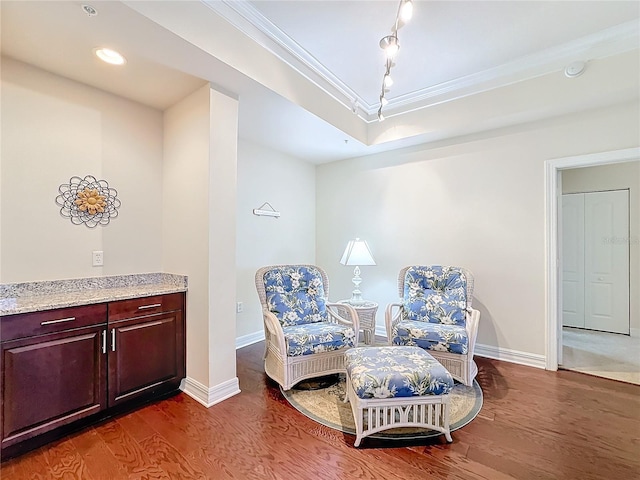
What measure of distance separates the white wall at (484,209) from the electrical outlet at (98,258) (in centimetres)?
295

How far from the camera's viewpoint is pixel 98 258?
2.49 m

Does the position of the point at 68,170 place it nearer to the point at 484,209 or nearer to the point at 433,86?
the point at 433,86

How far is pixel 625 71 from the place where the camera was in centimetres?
247

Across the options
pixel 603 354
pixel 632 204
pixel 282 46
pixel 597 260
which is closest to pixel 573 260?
pixel 597 260

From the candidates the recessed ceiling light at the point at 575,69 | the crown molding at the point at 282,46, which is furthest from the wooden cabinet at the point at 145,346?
the recessed ceiling light at the point at 575,69

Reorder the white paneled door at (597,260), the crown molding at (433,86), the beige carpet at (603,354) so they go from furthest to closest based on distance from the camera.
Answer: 1. the white paneled door at (597,260)
2. the beige carpet at (603,354)
3. the crown molding at (433,86)

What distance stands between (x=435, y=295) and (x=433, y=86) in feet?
7.31

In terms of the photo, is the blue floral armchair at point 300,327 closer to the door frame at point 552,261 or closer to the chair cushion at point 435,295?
the chair cushion at point 435,295

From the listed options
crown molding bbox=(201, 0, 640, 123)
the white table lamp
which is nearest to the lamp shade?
the white table lamp

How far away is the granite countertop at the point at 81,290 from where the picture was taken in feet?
6.15

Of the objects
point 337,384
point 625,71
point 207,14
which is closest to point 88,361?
point 337,384

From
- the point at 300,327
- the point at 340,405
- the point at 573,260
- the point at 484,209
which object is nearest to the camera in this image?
the point at 340,405

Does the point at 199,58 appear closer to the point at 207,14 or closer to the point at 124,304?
the point at 207,14

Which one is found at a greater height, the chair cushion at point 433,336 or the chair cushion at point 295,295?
the chair cushion at point 295,295
